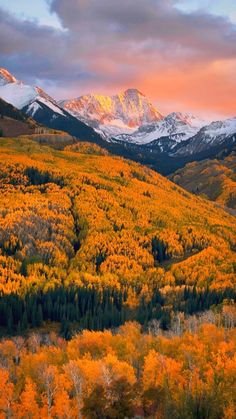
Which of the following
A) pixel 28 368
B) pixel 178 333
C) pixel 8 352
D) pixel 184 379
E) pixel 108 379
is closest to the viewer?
pixel 108 379

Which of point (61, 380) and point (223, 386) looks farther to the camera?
point (61, 380)

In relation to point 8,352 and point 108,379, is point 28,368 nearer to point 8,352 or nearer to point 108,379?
point 8,352

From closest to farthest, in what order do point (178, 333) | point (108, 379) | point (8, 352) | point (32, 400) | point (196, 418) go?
point (196, 418) < point (108, 379) < point (32, 400) < point (8, 352) < point (178, 333)

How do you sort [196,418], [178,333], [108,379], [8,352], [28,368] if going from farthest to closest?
[178,333]
[8,352]
[28,368]
[108,379]
[196,418]

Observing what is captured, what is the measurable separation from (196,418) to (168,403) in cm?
503

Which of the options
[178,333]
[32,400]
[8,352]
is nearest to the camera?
[32,400]

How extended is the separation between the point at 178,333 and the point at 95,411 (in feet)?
262

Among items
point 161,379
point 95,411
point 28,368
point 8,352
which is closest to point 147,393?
point 161,379

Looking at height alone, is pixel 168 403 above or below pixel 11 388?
above

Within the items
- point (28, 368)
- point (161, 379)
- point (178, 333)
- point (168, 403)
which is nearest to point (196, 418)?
point (168, 403)

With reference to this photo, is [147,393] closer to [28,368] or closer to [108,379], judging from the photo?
[108,379]

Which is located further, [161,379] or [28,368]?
[28,368]

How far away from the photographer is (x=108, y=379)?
303ft

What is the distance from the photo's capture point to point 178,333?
16100cm
